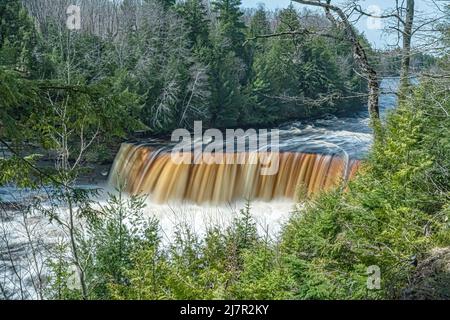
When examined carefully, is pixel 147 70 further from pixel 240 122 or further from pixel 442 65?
pixel 442 65

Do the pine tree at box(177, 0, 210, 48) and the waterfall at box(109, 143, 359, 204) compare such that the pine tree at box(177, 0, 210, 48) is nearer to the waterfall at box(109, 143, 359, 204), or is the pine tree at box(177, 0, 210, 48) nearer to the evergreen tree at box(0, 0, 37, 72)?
the evergreen tree at box(0, 0, 37, 72)

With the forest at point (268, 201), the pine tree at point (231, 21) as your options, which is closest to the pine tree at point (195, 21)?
the pine tree at point (231, 21)

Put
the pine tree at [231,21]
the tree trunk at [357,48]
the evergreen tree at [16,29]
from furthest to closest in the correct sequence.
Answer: the pine tree at [231,21] → the evergreen tree at [16,29] → the tree trunk at [357,48]

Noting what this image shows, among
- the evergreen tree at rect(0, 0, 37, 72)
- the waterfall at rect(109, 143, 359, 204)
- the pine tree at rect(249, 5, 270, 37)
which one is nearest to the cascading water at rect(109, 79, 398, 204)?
the waterfall at rect(109, 143, 359, 204)

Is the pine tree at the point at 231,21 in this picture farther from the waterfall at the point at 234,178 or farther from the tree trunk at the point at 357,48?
the tree trunk at the point at 357,48

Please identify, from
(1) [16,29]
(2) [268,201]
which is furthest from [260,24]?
(2) [268,201]

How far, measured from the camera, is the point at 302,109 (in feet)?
87.4

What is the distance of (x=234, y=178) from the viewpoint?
592 inches

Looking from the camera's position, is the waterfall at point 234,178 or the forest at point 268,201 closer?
the forest at point 268,201

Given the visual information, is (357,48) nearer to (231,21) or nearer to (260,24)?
(231,21)

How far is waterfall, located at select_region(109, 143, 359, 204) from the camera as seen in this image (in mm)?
14188

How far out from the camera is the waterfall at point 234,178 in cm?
1419
